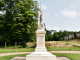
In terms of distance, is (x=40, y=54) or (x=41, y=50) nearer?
(x=40, y=54)

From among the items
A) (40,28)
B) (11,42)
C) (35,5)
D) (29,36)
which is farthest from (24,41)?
(40,28)

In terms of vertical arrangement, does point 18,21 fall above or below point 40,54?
above

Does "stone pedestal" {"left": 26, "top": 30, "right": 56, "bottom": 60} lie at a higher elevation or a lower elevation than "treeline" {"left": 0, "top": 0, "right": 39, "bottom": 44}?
lower

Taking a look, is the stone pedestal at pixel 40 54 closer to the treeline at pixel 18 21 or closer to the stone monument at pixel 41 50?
the stone monument at pixel 41 50

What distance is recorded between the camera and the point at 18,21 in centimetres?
2616

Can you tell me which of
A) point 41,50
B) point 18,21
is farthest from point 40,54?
point 18,21

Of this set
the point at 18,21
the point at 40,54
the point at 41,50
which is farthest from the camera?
the point at 18,21

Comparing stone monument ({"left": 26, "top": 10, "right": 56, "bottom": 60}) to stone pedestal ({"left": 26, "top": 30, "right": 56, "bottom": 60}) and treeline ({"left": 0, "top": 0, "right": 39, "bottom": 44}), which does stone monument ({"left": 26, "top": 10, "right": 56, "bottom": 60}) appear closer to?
stone pedestal ({"left": 26, "top": 30, "right": 56, "bottom": 60})

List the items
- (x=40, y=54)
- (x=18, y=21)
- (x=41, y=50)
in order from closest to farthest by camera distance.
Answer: (x=40, y=54), (x=41, y=50), (x=18, y=21)

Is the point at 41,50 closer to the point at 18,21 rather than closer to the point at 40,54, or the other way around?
the point at 40,54

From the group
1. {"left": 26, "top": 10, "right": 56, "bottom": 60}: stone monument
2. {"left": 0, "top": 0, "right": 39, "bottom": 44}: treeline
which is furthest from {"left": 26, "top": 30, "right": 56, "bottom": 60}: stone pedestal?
{"left": 0, "top": 0, "right": 39, "bottom": 44}: treeline

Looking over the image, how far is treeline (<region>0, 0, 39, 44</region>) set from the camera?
24295 mm

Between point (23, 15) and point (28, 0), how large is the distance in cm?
413

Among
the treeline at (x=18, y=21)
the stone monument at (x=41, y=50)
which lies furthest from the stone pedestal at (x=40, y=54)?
the treeline at (x=18, y=21)
